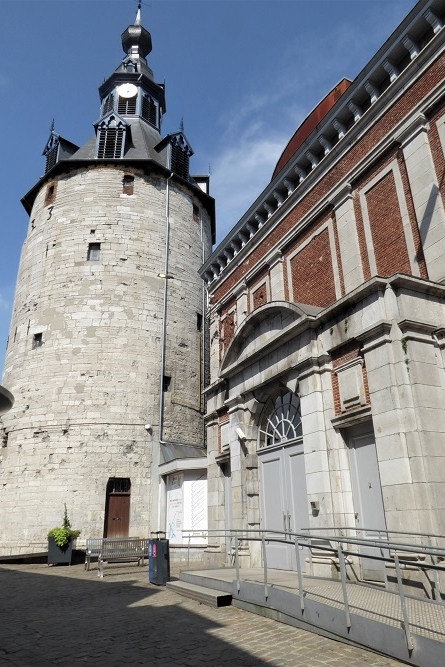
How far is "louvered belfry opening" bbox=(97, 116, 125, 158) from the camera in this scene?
958 inches

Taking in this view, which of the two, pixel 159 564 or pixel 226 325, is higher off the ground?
pixel 226 325

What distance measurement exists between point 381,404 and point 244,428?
192 inches

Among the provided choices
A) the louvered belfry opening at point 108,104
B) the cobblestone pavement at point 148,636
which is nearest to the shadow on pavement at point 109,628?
the cobblestone pavement at point 148,636

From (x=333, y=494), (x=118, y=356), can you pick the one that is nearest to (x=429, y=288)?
(x=333, y=494)

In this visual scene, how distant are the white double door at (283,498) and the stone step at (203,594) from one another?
1.84 meters

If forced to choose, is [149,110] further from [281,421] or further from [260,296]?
[281,421]

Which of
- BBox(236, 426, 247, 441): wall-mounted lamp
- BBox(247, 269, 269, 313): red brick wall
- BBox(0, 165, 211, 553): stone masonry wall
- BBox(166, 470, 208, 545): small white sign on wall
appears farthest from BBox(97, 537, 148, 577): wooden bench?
BBox(247, 269, 269, 313): red brick wall

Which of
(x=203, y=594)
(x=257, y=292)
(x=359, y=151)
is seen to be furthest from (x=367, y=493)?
(x=257, y=292)

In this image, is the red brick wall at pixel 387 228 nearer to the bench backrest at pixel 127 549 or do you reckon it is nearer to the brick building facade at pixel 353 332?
the brick building facade at pixel 353 332

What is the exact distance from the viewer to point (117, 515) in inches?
724

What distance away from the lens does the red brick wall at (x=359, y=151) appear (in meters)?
9.52

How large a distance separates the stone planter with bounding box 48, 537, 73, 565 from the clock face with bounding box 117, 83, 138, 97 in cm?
2609

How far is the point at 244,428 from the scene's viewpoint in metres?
12.1

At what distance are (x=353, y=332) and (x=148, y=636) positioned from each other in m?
5.55
